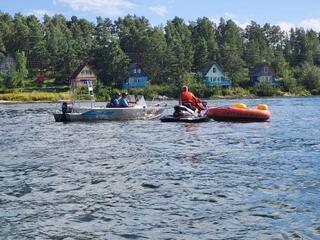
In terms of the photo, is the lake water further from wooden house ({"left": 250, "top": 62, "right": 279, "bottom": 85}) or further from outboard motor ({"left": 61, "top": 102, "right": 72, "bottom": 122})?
wooden house ({"left": 250, "top": 62, "right": 279, "bottom": 85})

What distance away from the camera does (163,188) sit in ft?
41.0

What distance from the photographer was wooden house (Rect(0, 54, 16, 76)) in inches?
4615

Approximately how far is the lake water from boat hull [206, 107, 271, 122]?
26.5 ft

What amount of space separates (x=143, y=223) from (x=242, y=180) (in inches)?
169

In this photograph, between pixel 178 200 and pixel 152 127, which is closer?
pixel 178 200

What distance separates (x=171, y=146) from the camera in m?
20.5

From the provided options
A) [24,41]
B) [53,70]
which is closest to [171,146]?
[53,70]

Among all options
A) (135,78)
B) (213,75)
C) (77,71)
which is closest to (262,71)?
(213,75)

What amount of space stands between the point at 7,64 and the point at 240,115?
332 feet

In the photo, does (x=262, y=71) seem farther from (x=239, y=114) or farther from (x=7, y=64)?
(x=239, y=114)

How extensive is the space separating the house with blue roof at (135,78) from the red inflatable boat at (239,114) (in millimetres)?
78849

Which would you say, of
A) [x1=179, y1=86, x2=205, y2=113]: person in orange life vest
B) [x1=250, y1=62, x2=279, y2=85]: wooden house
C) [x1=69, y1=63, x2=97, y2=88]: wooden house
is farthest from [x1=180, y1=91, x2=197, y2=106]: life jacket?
[x1=250, y1=62, x2=279, y2=85]: wooden house

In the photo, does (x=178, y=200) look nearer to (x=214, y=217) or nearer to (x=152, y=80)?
(x=214, y=217)

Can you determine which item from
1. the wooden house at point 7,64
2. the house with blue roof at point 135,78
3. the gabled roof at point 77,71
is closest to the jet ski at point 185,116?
the gabled roof at point 77,71
